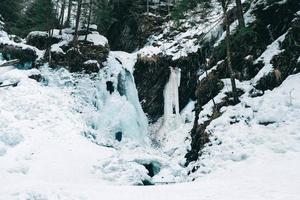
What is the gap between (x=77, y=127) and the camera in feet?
66.3

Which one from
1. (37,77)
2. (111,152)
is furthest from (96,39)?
(111,152)

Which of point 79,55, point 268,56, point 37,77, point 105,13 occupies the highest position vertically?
point 105,13

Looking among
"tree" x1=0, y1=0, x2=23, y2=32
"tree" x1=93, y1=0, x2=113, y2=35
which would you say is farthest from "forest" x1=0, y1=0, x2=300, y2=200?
"tree" x1=0, y1=0, x2=23, y2=32

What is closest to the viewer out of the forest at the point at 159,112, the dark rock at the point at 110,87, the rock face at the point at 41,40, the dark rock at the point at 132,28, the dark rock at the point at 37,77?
the forest at the point at 159,112

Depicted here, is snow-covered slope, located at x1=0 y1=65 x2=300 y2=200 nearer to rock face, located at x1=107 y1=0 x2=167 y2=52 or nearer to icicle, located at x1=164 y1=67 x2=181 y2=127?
icicle, located at x1=164 y1=67 x2=181 y2=127

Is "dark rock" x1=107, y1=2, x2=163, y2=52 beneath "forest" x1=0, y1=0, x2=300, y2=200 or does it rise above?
above

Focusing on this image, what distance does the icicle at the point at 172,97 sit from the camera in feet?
92.4

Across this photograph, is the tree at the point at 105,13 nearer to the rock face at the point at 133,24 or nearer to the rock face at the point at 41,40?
the rock face at the point at 133,24

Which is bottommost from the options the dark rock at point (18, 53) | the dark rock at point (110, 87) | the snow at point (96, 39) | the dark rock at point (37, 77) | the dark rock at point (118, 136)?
the dark rock at point (118, 136)

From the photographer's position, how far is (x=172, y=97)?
95.1 ft

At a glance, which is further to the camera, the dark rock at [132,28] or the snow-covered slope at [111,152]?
the dark rock at [132,28]

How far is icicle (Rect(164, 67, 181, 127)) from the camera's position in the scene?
1109 inches

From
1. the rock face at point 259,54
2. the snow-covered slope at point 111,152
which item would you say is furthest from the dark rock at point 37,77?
the rock face at point 259,54

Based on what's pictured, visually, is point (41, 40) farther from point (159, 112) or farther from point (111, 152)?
point (111, 152)
